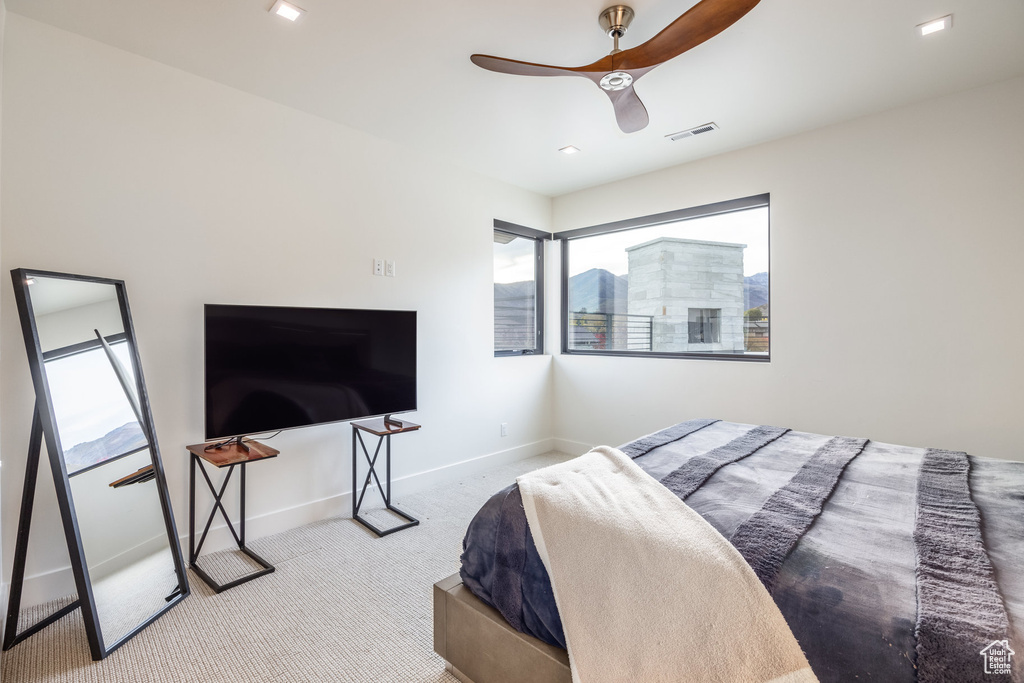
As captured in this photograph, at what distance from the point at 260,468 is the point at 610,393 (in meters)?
2.83

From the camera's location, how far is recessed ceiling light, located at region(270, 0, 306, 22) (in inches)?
78.3

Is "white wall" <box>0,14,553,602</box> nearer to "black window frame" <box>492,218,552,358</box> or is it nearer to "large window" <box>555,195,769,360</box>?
"black window frame" <box>492,218,552,358</box>

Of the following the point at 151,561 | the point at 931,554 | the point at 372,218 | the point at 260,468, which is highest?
the point at 372,218

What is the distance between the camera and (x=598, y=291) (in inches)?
181

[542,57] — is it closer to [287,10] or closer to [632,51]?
[632,51]

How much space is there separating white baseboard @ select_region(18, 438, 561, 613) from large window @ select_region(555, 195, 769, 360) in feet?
3.79

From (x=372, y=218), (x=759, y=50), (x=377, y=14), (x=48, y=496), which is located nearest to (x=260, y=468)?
(x=48, y=496)

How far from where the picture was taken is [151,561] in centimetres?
219

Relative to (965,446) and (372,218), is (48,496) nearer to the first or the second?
(372,218)

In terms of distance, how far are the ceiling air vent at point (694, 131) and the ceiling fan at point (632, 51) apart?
41.3 inches

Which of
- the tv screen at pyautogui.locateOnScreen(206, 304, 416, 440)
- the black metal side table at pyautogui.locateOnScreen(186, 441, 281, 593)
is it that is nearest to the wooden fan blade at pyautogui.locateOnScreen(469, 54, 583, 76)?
the tv screen at pyautogui.locateOnScreen(206, 304, 416, 440)

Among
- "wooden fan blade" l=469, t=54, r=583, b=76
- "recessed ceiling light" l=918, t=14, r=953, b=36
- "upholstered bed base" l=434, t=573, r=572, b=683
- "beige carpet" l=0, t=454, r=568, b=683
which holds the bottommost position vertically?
"beige carpet" l=0, t=454, r=568, b=683

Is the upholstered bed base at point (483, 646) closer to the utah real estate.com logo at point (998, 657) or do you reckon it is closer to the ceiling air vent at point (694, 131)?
the utah real estate.com logo at point (998, 657)

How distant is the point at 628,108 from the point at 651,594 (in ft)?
6.96
